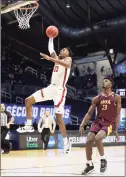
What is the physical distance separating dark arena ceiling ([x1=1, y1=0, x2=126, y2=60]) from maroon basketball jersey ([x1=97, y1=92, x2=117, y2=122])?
52.7 ft

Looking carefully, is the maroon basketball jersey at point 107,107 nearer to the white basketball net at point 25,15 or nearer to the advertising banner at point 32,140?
the white basketball net at point 25,15

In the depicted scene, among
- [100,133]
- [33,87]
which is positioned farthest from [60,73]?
[33,87]

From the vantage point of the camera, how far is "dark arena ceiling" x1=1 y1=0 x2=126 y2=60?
23125 mm

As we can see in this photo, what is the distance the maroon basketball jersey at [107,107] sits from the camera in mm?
7012

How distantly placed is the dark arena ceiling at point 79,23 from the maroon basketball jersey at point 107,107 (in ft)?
52.7

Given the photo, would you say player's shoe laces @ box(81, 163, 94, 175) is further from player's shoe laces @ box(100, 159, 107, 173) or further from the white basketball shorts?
the white basketball shorts

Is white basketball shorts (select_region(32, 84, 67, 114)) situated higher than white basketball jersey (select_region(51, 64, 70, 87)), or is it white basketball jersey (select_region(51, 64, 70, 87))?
white basketball jersey (select_region(51, 64, 70, 87))

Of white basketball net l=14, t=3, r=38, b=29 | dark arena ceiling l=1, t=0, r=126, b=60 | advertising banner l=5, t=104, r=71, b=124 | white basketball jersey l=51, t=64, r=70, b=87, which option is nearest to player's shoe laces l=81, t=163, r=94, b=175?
white basketball jersey l=51, t=64, r=70, b=87

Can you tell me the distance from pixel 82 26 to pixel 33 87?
18.0ft

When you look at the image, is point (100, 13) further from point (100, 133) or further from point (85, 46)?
point (100, 133)

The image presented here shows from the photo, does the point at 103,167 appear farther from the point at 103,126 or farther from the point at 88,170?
the point at 103,126

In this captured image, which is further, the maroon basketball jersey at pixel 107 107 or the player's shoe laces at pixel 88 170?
the maroon basketball jersey at pixel 107 107

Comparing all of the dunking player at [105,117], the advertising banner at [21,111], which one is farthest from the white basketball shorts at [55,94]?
the advertising banner at [21,111]

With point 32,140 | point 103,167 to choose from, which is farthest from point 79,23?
point 103,167
